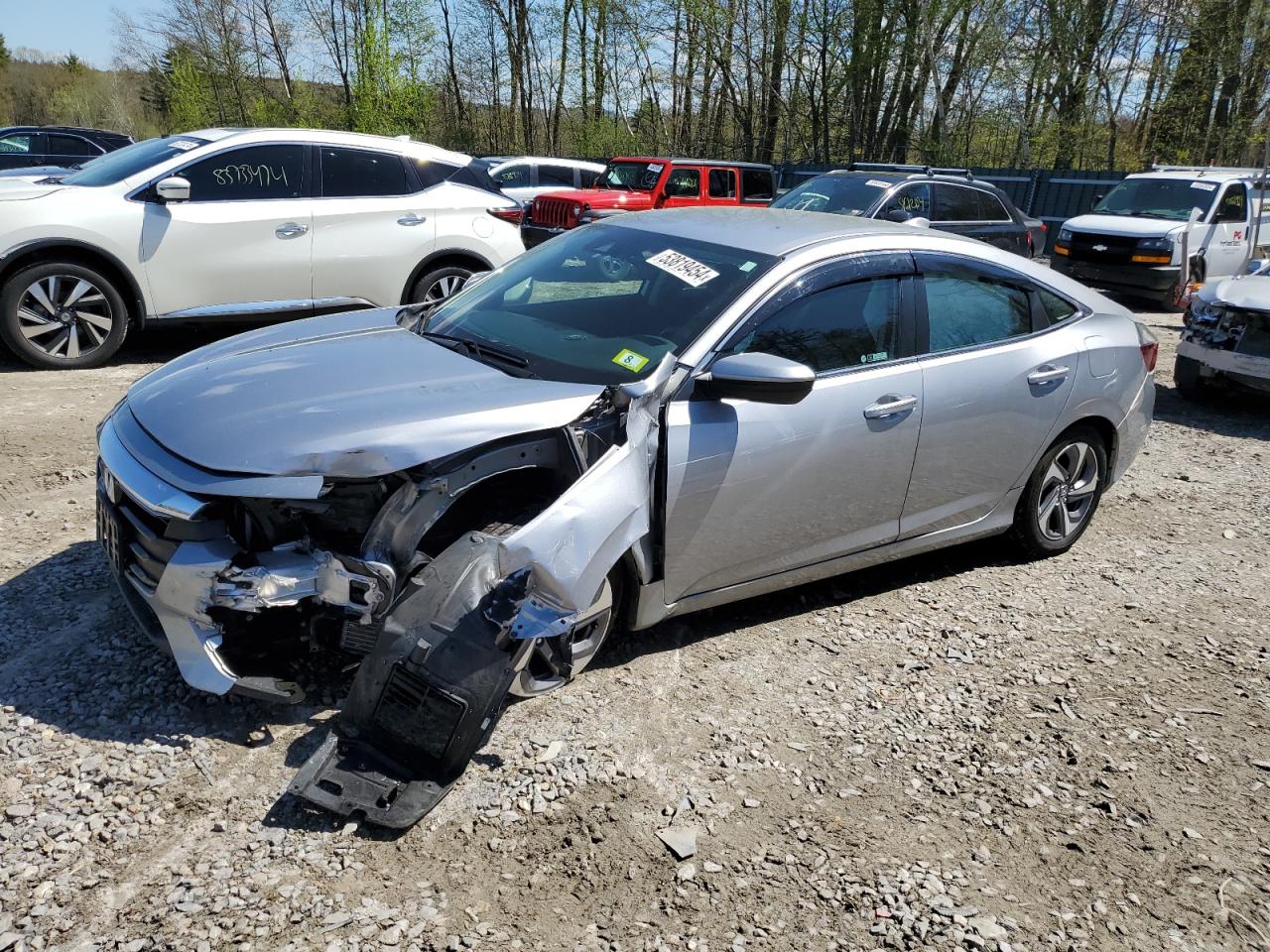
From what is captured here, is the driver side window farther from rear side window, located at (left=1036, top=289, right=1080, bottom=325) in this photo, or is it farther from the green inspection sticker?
rear side window, located at (left=1036, top=289, right=1080, bottom=325)

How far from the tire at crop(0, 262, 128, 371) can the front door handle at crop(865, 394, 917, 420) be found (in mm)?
6061

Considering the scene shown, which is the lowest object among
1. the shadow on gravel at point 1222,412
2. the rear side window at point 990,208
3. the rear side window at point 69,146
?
the shadow on gravel at point 1222,412

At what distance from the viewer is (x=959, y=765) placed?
328 cm

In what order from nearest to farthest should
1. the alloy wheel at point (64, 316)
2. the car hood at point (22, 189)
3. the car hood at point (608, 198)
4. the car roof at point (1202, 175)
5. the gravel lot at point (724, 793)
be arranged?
the gravel lot at point (724, 793) < the car hood at point (22, 189) < the alloy wheel at point (64, 316) < the car hood at point (608, 198) < the car roof at point (1202, 175)

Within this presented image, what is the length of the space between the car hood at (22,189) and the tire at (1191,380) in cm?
934

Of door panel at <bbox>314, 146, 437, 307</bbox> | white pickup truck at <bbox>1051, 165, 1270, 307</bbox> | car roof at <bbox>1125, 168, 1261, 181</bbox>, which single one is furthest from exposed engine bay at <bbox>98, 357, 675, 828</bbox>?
car roof at <bbox>1125, 168, 1261, 181</bbox>

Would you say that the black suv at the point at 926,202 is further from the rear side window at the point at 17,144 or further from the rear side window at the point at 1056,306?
the rear side window at the point at 17,144

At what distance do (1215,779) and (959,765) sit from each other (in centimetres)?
90

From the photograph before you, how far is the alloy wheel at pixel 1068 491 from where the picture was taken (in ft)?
15.7

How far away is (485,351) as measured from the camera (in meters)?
3.70

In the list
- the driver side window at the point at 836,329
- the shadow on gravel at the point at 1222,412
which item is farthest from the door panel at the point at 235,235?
the shadow on gravel at the point at 1222,412

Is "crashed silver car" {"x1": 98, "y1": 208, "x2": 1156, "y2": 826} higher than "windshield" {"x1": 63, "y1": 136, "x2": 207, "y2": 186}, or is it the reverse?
"windshield" {"x1": 63, "y1": 136, "x2": 207, "y2": 186}

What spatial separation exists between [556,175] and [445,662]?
15.6 m

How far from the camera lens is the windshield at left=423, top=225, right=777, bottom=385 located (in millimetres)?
3549
